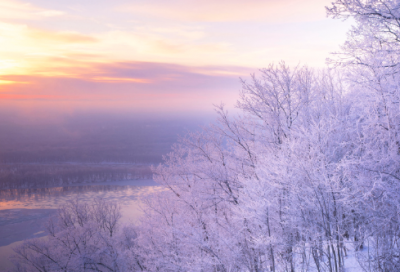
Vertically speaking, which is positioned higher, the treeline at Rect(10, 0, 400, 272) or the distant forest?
the treeline at Rect(10, 0, 400, 272)

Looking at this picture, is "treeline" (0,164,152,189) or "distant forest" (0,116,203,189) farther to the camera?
"distant forest" (0,116,203,189)

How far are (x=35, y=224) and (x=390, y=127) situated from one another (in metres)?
47.8

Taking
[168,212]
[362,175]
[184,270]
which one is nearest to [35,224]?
[168,212]

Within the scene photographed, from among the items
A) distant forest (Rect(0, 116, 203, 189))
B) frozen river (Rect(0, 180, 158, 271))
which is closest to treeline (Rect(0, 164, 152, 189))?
distant forest (Rect(0, 116, 203, 189))

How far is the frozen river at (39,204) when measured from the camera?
35344 millimetres

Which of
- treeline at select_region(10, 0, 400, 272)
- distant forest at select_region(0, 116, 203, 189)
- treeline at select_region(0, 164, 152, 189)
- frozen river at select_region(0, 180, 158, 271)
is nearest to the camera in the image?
treeline at select_region(10, 0, 400, 272)

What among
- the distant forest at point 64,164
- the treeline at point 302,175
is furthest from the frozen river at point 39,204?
the treeline at point 302,175

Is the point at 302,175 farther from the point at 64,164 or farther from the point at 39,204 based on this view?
the point at 64,164

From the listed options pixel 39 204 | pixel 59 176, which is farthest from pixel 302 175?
pixel 59 176

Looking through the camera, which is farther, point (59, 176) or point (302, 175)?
point (59, 176)

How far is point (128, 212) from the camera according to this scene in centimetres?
4378

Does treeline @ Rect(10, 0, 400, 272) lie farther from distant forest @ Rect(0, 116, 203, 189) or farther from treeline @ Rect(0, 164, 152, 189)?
treeline @ Rect(0, 164, 152, 189)

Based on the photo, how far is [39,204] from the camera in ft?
172

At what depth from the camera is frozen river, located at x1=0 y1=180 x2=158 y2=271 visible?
116 feet
